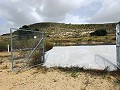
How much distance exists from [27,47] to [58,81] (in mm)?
4539

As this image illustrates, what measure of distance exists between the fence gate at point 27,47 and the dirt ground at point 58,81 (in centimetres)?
187

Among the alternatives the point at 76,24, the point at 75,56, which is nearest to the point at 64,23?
the point at 76,24

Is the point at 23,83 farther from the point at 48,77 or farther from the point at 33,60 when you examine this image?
the point at 33,60

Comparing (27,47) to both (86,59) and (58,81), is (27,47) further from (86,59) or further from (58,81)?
(58,81)

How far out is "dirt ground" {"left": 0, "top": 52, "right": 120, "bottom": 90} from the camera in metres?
11.2

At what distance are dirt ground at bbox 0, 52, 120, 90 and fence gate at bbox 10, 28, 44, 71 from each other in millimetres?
1873

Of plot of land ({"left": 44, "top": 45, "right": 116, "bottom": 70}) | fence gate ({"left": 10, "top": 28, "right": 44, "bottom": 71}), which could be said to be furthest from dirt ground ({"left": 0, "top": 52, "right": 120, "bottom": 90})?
fence gate ({"left": 10, "top": 28, "right": 44, "bottom": 71})

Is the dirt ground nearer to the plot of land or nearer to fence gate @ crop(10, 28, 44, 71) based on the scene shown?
the plot of land

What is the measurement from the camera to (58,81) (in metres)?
11.9

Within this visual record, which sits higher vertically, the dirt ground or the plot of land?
the plot of land

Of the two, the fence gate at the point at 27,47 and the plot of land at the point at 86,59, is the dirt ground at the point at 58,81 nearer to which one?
the plot of land at the point at 86,59

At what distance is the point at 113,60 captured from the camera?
48.6 ft

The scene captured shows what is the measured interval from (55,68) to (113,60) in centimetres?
344

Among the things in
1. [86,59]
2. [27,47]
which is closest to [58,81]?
[86,59]
